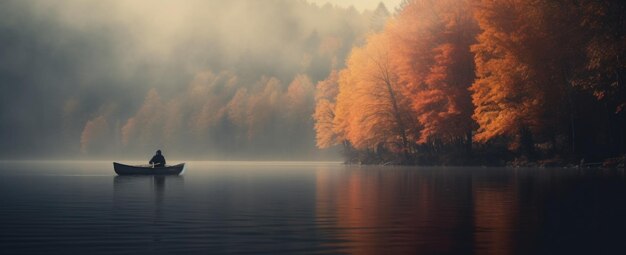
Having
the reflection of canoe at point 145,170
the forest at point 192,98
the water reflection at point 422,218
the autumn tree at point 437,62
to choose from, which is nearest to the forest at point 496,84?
the autumn tree at point 437,62

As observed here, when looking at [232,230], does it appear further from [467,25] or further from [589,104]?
[467,25]

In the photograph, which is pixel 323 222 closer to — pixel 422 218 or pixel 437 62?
pixel 422 218

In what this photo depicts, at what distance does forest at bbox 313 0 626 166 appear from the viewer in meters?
47.8

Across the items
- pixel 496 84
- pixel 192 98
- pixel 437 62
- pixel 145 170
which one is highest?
pixel 192 98

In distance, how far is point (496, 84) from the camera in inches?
1994

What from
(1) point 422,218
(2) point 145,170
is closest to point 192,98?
(2) point 145,170

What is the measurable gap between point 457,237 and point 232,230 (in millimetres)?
4243

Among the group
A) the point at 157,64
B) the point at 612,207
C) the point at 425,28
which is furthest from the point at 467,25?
the point at 157,64

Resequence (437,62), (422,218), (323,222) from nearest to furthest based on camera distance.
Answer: (323,222) < (422,218) < (437,62)

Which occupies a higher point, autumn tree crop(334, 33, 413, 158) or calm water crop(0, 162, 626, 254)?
autumn tree crop(334, 33, 413, 158)

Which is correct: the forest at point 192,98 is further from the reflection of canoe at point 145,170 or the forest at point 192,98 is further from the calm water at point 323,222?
the calm water at point 323,222

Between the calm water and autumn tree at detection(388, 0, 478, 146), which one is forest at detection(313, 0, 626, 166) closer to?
autumn tree at detection(388, 0, 478, 146)

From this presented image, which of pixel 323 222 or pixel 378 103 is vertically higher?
pixel 378 103

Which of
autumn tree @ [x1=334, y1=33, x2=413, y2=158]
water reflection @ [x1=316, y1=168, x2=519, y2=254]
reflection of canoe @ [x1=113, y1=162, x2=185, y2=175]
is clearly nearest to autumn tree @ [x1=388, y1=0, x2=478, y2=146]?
autumn tree @ [x1=334, y1=33, x2=413, y2=158]
